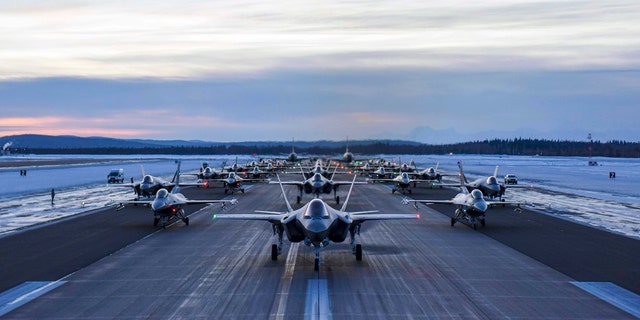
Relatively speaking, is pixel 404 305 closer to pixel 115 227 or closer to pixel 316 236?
pixel 316 236

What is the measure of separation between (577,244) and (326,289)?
16848 millimetres

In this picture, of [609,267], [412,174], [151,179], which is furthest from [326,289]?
[412,174]

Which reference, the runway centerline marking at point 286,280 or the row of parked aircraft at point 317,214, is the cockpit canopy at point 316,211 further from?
the runway centerline marking at point 286,280

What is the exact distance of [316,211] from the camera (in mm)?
22625

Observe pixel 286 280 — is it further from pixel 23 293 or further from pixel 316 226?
pixel 23 293

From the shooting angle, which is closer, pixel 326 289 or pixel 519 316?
pixel 519 316

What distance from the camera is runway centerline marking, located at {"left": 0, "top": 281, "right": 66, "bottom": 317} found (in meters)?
17.2

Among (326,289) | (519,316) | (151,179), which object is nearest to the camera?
(519,316)

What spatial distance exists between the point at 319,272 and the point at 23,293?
10809 mm

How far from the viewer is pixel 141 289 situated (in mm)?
19297

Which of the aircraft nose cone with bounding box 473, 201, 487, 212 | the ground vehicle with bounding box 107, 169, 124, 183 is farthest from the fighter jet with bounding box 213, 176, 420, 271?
the ground vehicle with bounding box 107, 169, 124, 183

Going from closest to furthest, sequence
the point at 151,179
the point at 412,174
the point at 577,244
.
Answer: the point at 577,244
the point at 151,179
the point at 412,174

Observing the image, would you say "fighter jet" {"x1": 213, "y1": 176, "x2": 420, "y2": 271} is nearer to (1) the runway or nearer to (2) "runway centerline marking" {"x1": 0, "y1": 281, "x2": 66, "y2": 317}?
(1) the runway

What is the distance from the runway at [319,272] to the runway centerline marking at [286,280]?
5 cm
